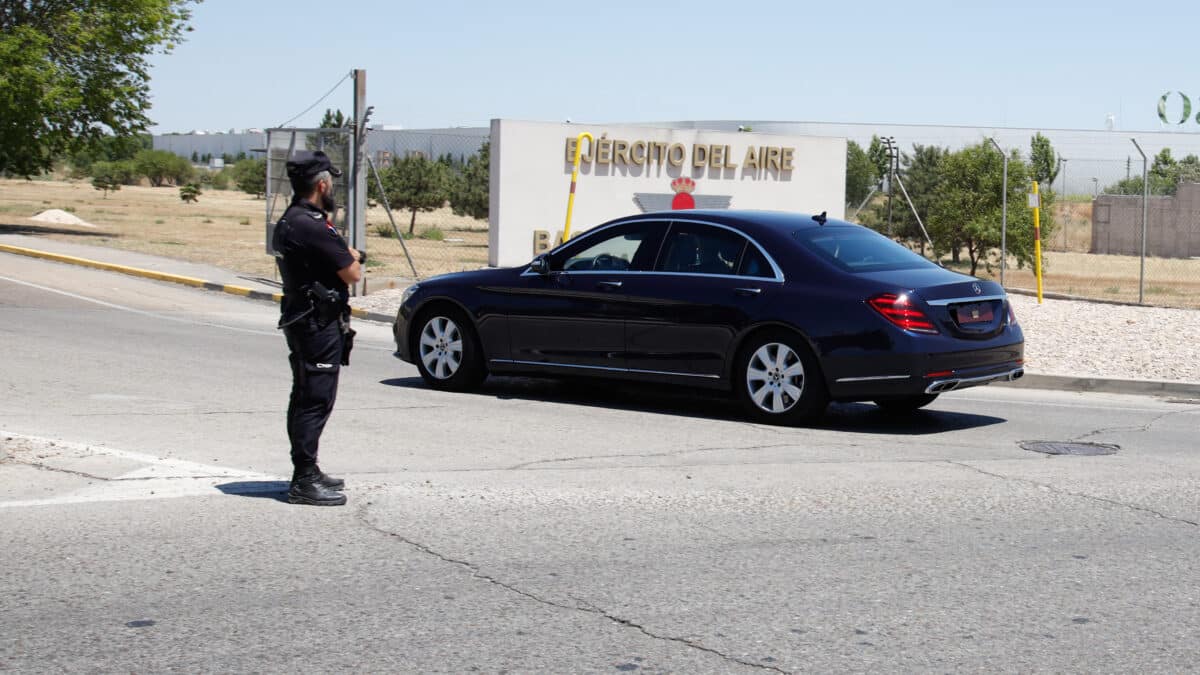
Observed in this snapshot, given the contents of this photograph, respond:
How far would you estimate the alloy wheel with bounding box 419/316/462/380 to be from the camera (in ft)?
37.8

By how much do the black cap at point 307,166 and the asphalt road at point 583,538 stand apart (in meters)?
1.66

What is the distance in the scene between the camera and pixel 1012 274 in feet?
114

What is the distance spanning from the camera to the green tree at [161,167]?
106m

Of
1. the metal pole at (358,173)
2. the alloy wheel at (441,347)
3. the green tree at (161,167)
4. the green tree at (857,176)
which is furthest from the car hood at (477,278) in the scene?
the green tree at (161,167)

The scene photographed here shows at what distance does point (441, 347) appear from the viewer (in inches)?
457

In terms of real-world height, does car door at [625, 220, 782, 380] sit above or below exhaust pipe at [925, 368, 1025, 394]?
above

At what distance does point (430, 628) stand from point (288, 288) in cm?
235

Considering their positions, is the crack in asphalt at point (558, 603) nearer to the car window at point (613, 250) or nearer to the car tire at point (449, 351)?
the car window at point (613, 250)

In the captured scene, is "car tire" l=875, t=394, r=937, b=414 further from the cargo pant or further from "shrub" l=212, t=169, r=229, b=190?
"shrub" l=212, t=169, r=229, b=190

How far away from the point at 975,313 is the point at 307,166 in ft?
17.6

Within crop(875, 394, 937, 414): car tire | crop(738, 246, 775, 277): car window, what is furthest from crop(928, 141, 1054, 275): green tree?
crop(738, 246, 775, 277): car window

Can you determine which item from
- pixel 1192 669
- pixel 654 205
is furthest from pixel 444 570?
pixel 654 205

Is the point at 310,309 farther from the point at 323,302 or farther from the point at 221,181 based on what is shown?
the point at 221,181

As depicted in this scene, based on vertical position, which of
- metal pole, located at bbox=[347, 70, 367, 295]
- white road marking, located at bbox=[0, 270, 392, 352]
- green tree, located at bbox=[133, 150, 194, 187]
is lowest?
white road marking, located at bbox=[0, 270, 392, 352]
